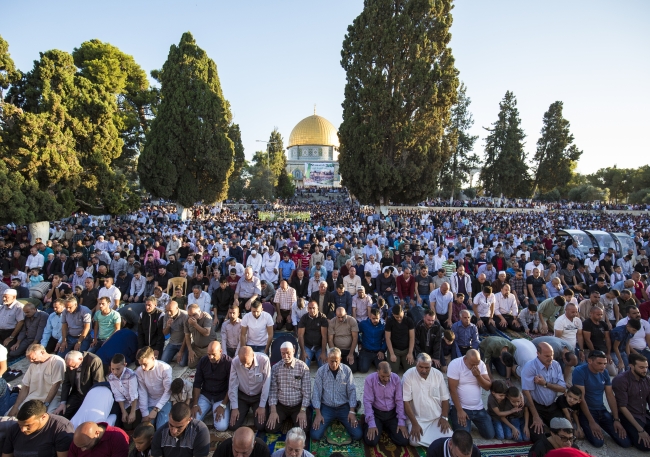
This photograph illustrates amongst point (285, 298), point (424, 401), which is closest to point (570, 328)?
point (424, 401)

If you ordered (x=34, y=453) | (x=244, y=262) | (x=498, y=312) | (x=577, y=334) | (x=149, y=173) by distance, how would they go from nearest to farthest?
1. (x=34, y=453)
2. (x=577, y=334)
3. (x=498, y=312)
4. (x=244, y=262)
5. (x=149, y=173)

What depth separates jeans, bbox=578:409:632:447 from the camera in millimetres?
3805

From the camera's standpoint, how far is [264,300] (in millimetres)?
7160

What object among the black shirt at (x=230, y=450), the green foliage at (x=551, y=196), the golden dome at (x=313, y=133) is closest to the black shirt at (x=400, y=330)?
the black shirt at (x=230, y=450)

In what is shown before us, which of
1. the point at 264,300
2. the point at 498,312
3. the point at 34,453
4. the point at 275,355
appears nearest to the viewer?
the point at 34,453

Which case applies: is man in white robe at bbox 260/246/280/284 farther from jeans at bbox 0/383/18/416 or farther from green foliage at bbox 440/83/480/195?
green foliage at bbox 440/83/480/195

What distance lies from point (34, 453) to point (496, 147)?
38.2 m

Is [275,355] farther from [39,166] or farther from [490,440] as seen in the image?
[39,166]

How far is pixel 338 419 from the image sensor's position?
4.14m

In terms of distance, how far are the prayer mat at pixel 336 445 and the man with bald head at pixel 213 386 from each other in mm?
1070

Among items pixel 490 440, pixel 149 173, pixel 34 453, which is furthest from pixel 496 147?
pixel 34 453

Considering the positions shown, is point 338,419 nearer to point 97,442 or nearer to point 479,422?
point 479,422

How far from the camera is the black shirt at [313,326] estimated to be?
536 cm

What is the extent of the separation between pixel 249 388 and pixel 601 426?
393 centimetres
